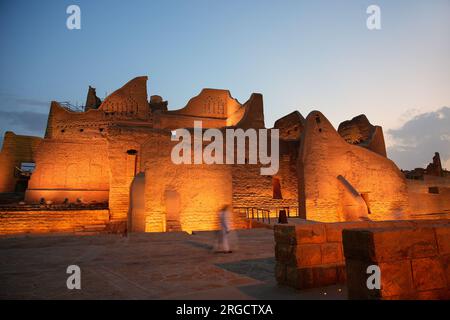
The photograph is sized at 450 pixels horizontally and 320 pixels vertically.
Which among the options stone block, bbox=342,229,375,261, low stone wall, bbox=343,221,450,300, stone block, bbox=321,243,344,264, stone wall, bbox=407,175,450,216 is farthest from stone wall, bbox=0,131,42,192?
stone wall, bbox=407,175,450,216

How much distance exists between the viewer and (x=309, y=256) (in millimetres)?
3523

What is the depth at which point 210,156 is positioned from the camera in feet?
48.3

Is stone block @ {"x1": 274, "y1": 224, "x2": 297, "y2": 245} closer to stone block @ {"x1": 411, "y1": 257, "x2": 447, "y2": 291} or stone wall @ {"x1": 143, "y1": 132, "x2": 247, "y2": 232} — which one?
stone block @ {"x1": 411, "y1": 257, "x2": 447, "y2": 291}

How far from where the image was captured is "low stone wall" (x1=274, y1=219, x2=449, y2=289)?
3400 millimetres

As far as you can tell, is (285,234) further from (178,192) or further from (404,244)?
(178,192)

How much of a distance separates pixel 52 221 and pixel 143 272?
14199 mm

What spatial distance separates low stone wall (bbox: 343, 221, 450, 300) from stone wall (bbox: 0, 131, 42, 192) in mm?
30484

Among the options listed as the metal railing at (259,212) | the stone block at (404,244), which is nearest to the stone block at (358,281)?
the stone block at (404,244)

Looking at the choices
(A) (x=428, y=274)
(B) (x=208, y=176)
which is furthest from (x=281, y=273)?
(B) (x=208, y=176)

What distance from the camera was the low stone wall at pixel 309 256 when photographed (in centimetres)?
340

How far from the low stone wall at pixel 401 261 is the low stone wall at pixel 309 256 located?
2.53 feet

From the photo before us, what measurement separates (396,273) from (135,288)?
9.07 feet
